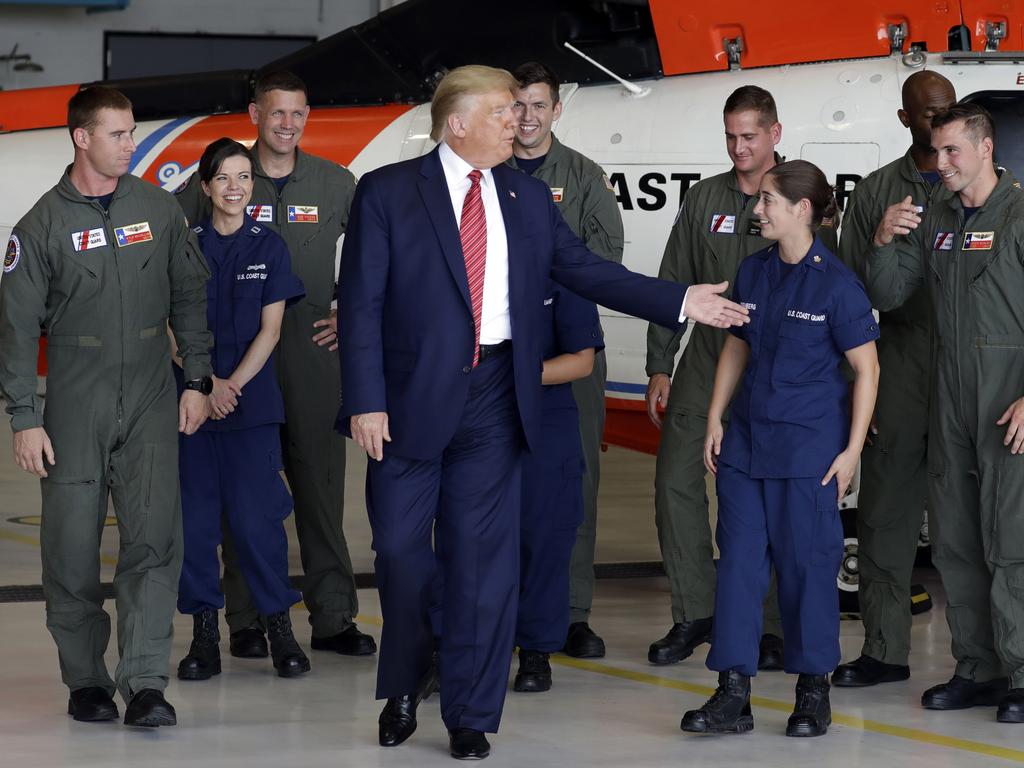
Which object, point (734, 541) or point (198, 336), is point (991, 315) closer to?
point (734, 541)

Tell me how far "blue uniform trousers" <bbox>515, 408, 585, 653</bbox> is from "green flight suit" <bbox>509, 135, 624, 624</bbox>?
431 millimetres

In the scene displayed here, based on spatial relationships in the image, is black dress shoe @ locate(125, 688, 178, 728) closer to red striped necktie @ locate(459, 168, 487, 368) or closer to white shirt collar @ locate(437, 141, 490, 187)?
red striped necktie @ locate(459, 168, 487, 368)

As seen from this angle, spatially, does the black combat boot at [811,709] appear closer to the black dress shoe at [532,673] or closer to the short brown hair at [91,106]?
the black dress shoe at [532,673]

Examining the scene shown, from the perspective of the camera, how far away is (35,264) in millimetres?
4699

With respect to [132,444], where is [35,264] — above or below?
above

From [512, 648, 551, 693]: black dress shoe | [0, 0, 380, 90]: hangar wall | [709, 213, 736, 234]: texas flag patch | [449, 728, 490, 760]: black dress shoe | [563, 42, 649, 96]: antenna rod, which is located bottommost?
[512, 648, 551, 693]: black dress shoe

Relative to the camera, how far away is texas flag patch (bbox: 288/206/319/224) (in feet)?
19.4

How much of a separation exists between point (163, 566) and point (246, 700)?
572 mm

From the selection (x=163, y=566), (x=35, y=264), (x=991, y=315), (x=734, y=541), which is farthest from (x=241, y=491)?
(x=991, y=315)

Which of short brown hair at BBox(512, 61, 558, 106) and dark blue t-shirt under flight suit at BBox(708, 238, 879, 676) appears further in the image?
short brown hair at BBox(512, 61, 558, 106)

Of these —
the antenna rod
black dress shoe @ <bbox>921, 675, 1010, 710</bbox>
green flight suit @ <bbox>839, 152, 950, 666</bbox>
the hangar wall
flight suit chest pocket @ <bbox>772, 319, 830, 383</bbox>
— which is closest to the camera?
flight suit chest pocket @ <bbox>772, 319, 830, 383</bbox>

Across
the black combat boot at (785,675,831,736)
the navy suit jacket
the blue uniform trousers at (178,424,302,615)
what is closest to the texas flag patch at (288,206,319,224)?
the blue uniform trousers at (178,424,302,615)

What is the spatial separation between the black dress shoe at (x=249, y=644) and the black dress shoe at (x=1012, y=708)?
2519 millimetres

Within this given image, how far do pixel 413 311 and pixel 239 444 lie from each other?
1.27 m
